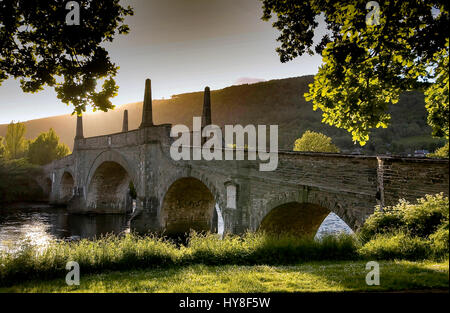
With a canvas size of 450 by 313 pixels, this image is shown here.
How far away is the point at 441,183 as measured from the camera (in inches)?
223

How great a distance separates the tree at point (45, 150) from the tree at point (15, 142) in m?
4.70

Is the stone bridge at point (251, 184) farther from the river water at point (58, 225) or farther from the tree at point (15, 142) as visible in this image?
the tree at point (15, 142)

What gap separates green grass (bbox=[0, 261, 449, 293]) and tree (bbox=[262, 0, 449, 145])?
2948 millimetres

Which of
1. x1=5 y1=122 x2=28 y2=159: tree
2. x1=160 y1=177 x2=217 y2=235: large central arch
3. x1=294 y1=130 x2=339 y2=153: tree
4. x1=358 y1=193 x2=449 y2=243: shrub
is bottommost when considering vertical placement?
x1=160 y1=177 x2=217 y2=235: large central arch

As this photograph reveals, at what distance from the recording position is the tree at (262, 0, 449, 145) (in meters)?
5.23

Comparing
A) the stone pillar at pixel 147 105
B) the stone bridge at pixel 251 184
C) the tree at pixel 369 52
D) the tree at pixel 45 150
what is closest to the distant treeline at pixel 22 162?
the tree at pixel 45 150

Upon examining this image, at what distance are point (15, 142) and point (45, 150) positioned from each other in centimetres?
931

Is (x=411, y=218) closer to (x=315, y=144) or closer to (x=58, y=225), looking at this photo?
(x=58, y=225)

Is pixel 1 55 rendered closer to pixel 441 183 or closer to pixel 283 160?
pixel 283 160

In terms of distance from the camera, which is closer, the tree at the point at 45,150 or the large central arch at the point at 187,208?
the large central arch at the point at 187,208

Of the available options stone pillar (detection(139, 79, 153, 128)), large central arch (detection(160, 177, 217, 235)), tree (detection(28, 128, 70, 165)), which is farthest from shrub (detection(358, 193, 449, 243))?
tree (detection(28, 128, 70, 165))

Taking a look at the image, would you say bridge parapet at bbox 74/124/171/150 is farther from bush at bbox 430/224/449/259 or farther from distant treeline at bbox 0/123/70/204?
distant treeline at bbox 0/123/70/204

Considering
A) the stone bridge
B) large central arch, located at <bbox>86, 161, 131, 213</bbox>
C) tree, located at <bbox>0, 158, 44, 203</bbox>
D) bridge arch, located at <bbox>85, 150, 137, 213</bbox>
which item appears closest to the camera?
the stone bridge

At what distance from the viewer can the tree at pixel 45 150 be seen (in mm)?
46750
